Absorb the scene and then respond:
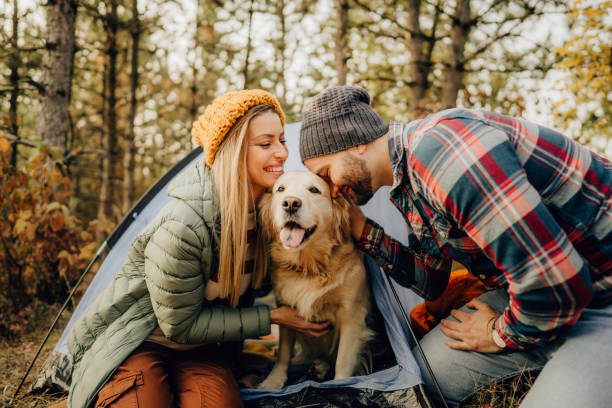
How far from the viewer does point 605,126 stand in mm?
6754

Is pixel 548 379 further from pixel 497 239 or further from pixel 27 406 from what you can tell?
pixel 27 406

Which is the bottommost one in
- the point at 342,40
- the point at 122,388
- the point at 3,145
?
the point at 122,388

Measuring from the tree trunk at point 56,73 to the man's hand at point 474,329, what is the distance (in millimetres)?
4252

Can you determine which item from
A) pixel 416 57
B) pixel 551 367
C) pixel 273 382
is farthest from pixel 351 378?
pixel 416 57

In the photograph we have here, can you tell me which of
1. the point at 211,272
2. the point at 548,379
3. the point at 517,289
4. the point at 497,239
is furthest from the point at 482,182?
the point at 211,272

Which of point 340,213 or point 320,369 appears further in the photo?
point 320,369

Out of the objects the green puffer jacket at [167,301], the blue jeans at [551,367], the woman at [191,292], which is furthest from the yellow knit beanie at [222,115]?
the blue jeans at [551,367]

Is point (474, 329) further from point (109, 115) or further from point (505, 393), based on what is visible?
point (109, 115)

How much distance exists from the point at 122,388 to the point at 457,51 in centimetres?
577

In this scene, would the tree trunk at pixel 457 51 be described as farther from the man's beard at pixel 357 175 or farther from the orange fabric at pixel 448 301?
the man's beard at pixel 357 175

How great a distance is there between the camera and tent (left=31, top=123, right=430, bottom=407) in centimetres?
182

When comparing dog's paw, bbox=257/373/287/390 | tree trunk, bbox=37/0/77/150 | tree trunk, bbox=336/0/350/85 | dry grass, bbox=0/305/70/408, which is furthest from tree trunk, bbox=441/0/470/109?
dry grass, bbox=0/305/70/408

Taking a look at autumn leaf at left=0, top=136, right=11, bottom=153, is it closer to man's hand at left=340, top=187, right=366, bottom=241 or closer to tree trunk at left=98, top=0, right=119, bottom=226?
man's hand at left=340, top=187, right=366, bottom=241

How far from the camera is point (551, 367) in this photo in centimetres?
143
